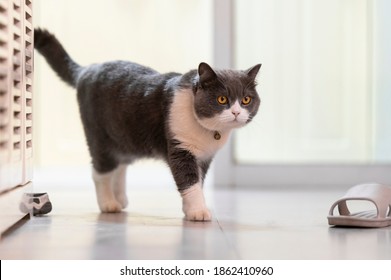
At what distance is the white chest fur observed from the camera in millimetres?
2111

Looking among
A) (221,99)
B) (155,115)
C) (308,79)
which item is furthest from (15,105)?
(308,79)

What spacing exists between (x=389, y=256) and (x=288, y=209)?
36.8 inches

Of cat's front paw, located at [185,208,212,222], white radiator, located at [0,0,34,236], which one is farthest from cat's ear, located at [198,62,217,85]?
white radiator, located at [0,0,34,236]

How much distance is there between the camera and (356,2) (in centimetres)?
349

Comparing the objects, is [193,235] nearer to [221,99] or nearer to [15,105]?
[221,99]

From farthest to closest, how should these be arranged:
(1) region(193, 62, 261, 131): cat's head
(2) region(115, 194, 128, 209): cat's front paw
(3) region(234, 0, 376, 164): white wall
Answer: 1. (3) region(234, 0, 376, 164): white wall
2. (2) region(115, 194, 128, 209): cat's front paw
3. (1) region(193, 62, 261, 131): cat's head

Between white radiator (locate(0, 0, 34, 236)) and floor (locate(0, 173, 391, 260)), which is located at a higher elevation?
white radiator (locate(0, 0, 34, 236))

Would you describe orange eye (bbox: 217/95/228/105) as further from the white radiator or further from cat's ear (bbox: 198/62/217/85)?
the white radiator

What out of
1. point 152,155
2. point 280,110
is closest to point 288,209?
point 152,155

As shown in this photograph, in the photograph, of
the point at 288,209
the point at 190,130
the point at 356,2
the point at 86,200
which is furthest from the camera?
the point at 356,2

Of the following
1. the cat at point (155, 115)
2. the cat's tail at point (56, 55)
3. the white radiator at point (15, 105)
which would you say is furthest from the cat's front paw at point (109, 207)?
the cat's tail at point (56, 55)

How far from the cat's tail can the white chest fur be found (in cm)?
49

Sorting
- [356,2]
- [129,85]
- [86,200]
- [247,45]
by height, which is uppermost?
[356,2]
